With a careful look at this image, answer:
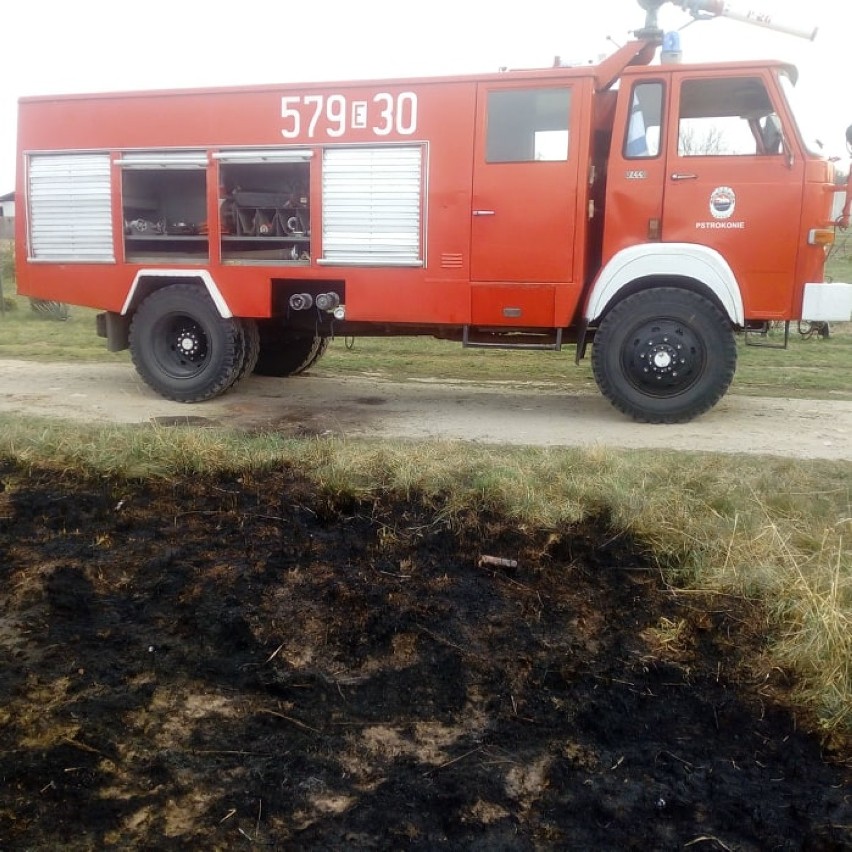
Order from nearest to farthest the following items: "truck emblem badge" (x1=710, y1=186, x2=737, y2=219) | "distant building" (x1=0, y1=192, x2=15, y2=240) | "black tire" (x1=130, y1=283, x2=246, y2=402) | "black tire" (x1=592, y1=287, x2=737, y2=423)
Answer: "truck emblem badge" (x1=710, y1=186, x2=737, y2=219)
"black tire" (x1=592, y1=287, x2=737, y2=423)
"black tire" (x1=130, y1=283, x2=246, y2=402)
"distant building" (x1=0, y1=192, x2=15, y2=240)

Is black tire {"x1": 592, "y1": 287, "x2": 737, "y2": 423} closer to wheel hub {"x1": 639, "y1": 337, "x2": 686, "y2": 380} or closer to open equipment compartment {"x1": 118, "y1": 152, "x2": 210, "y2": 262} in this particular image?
wheel hub {"x1": 639, "y1": 337, "x2": 686, "y2": 380}

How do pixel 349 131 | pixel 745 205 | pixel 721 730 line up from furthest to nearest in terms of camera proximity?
pixel 349 131, pixel 745 205, pixel 721 730

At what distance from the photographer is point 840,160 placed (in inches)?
274

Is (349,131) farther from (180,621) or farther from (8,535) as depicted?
(180,621)

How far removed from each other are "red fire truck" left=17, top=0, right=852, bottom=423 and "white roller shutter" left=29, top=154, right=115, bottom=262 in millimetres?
19

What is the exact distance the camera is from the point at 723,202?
667cm

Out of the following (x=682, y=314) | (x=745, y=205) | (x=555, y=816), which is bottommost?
(x=555, y=816)

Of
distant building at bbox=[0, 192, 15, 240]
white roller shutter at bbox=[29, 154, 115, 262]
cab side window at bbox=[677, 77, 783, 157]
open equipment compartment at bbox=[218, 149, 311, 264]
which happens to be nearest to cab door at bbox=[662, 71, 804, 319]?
cab side window at bbox=[677, 77, 783, 157]

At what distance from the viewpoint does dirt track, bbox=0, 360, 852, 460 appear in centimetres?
643

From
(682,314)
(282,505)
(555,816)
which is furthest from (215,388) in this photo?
(555,816)

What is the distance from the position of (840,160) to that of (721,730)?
5.63 m

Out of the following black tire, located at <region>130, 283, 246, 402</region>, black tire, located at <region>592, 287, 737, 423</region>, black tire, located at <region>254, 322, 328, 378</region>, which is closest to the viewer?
black tire, located at <region>592, 287, 737, 423</region>

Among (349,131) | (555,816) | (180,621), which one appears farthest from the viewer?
(349,131)

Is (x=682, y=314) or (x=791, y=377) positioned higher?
(x=682, y=314)
